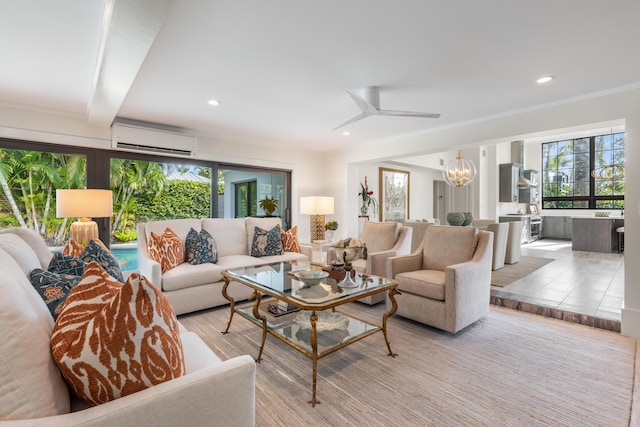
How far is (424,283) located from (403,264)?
1.28 ft

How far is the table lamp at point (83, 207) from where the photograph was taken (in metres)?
2.92

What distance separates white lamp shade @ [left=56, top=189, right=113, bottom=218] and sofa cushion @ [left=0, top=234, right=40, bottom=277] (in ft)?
5.45

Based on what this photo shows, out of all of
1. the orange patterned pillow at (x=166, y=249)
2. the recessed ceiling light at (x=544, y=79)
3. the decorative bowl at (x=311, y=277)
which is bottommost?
the decorative bowl at (x=311, y=277)

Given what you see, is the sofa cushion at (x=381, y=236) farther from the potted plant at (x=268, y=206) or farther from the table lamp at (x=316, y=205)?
the potted plant at (x=268, y=206)

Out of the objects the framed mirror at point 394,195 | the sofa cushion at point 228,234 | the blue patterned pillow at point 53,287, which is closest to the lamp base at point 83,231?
the sofa cushion at point 228,234

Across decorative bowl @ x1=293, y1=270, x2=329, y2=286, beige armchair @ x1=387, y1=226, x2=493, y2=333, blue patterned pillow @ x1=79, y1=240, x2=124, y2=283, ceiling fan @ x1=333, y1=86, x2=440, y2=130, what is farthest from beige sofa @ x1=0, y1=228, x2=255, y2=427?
ceiling fan @ x1=333, y1=86, x2=440, y2=130

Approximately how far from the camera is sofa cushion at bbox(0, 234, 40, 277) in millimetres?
1314

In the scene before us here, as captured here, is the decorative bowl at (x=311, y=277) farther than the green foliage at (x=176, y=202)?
No

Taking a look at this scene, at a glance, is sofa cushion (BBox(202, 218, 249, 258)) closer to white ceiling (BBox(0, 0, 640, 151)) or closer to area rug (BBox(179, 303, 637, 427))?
area rug (BBox(179, 303, 637, 427))

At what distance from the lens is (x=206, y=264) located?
11.3 ft

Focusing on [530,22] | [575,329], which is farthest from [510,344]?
[530,22]

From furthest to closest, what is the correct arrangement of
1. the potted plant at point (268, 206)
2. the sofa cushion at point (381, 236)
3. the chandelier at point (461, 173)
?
the chandelier at point (461, 173), the potted plant at point (268, 206), the sofa cushion at point (381, 236)

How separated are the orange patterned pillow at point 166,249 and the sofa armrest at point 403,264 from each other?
2.30 m

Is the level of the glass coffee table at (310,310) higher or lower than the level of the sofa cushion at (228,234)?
lower
